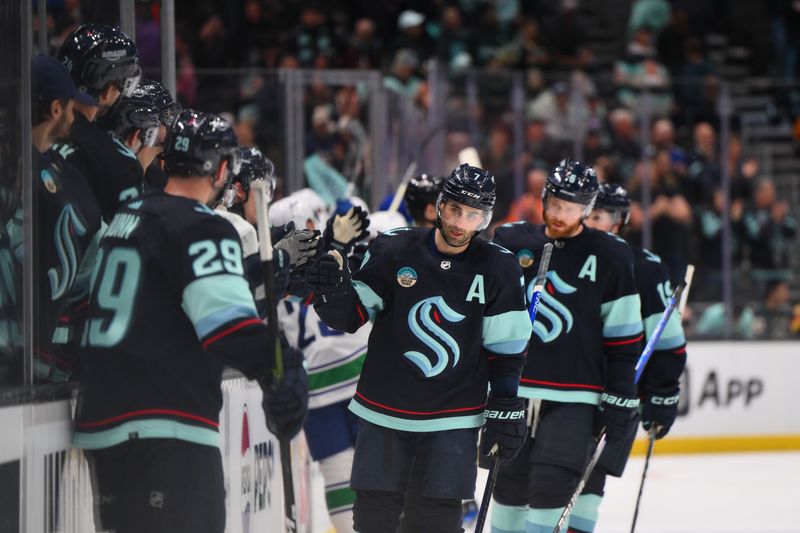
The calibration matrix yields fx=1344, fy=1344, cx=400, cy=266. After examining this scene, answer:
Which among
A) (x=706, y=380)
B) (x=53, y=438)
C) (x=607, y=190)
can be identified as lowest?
(x=706, y=380)

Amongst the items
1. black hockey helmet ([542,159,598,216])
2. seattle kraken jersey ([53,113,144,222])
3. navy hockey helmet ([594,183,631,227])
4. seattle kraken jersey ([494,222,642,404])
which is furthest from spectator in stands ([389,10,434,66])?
seattle kraken jersey ([53,113,144,222])

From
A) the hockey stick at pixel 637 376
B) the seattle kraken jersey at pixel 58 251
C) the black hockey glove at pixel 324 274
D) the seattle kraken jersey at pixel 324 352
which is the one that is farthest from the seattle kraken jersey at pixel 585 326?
the seattle kraken jersey at pixel 58 251

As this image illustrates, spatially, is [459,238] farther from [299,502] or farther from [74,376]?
[299,502]

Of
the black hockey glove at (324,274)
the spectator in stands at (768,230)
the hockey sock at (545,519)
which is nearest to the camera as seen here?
the black hockey glove at (324,274)

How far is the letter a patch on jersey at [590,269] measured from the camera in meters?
4.43

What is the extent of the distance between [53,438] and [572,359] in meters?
1.94

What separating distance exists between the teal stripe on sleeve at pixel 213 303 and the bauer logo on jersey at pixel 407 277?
1.08m

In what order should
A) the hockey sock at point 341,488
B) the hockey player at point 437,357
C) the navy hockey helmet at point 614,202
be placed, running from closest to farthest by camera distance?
the hockey player at point 437,357 → the hockey sock at point 341,488 → the navy hockey helmet at point 614,202

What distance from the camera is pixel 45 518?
10.1 ft

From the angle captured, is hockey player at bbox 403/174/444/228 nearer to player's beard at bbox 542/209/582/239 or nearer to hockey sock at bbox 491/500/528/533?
player's beard at bbox 542/209/582/239

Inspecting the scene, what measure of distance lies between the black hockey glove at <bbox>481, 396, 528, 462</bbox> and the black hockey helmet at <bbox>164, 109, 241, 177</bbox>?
3.95 ft

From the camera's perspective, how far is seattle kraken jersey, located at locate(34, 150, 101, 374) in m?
3.13

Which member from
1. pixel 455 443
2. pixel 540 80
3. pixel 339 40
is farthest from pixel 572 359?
pixel 339 40

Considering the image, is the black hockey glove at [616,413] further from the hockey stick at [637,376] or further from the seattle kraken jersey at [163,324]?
the seattle kraken jersey at [163,324]
